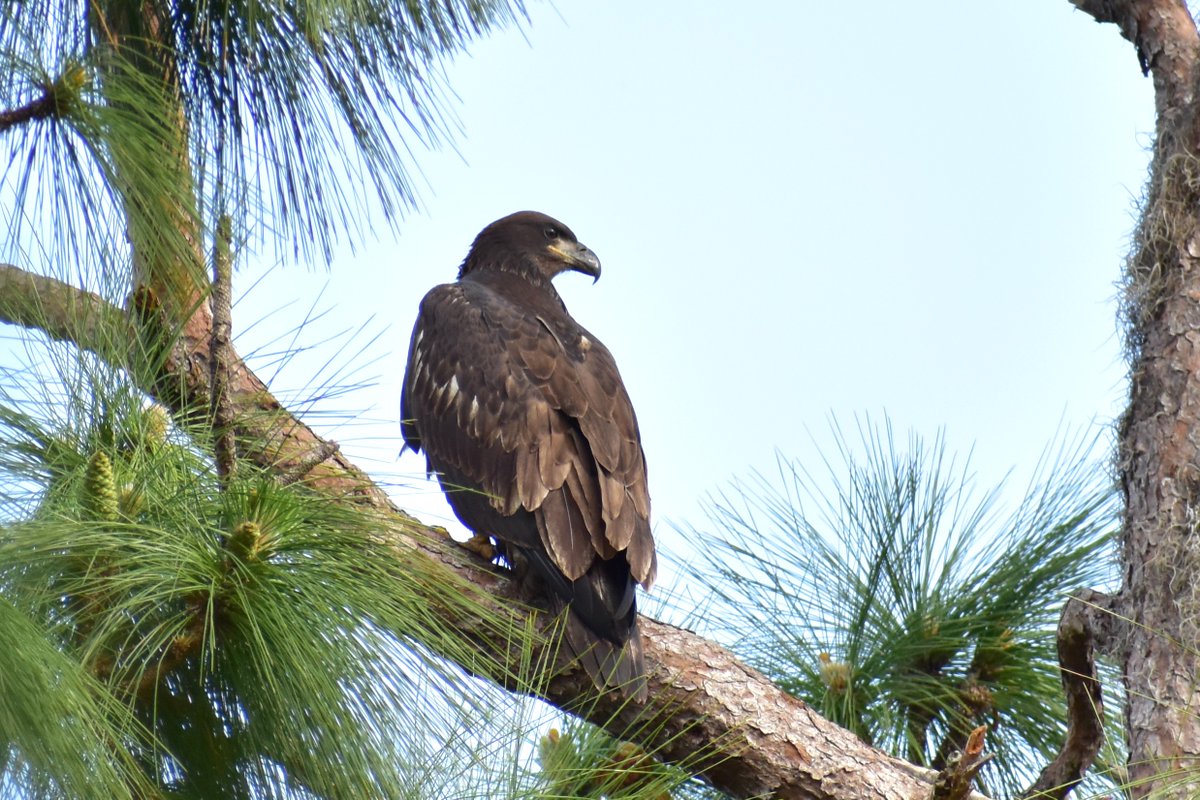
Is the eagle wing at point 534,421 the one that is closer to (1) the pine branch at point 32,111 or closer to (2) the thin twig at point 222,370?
(2) the thin twig at point 222,370

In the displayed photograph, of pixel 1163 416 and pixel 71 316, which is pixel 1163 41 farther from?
pixel 71 316

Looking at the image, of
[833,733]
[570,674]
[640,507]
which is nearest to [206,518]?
[570,674]

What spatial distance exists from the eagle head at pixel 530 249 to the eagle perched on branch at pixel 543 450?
0.40 metres

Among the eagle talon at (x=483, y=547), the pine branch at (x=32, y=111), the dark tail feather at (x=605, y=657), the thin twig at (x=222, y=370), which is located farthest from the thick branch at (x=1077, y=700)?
the pine branch at (x=32, y=111)

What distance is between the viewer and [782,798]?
10.8ft

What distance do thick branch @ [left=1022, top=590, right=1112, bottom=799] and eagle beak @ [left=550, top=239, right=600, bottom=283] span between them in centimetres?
221

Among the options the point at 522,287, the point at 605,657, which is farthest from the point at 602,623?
the point at 522,287

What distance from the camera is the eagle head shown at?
4.84m

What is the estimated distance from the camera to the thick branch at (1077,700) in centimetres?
312

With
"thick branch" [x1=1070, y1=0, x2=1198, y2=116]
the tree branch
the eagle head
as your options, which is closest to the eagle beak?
the eagle head

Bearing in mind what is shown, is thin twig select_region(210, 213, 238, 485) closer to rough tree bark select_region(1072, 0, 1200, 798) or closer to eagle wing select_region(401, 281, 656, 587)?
eagle wing select_region(401, 281, 656, 587)

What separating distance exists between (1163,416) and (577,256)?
2.09m

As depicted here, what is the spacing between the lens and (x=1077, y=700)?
3.16 meters

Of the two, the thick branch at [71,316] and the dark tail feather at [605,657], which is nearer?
the thick branch at [71,316]
